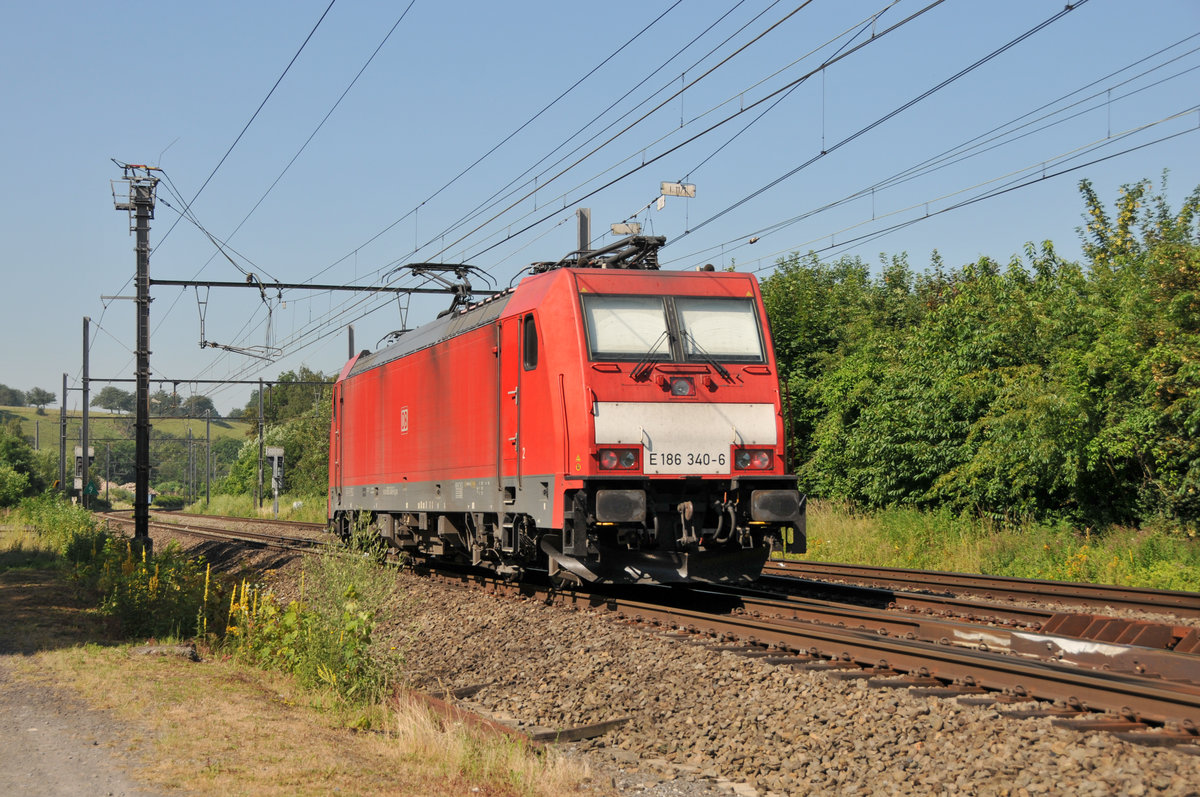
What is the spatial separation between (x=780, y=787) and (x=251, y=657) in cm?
695

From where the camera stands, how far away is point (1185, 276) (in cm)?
1623

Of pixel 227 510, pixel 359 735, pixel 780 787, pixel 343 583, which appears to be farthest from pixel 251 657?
pixel 227 510

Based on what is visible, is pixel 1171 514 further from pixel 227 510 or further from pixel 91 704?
pixel 227 510

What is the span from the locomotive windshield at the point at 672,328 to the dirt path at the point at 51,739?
6.16 metres

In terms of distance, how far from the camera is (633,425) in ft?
38.1

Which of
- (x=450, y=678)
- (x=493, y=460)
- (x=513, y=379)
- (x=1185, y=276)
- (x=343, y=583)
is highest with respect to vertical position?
(x=1185, y=276)

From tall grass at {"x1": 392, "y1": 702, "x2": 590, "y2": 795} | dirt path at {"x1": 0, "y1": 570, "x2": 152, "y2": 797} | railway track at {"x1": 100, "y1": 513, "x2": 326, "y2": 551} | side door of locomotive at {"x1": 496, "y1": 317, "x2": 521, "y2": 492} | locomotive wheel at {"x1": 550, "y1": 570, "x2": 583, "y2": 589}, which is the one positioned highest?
side door of locomotive at {"x1": 496, "y1": 317, "x2": 521, "y2": 492}

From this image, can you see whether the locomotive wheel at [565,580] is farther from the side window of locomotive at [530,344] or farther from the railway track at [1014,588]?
the railway track at [1014,588]

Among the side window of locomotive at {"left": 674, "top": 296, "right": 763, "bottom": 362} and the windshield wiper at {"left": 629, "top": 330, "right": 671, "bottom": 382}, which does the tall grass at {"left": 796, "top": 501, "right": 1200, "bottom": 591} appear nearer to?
the side window of locomotive at {"left": 674, "top": 296, "right": 763, "bottom": 362}

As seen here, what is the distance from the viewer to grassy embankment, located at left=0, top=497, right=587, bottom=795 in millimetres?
6582

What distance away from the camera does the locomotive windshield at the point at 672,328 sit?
39.3 ft

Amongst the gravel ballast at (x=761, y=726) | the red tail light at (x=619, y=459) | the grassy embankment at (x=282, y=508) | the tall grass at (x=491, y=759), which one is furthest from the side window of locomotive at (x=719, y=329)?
the grassy embankment at (x=282, y=508)

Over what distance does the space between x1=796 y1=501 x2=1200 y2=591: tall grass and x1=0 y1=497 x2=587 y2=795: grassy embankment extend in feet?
34.0

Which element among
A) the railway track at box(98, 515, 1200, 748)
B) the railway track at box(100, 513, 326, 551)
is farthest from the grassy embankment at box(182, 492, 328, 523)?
the railway track at box(98, 515, 1200, 748)
